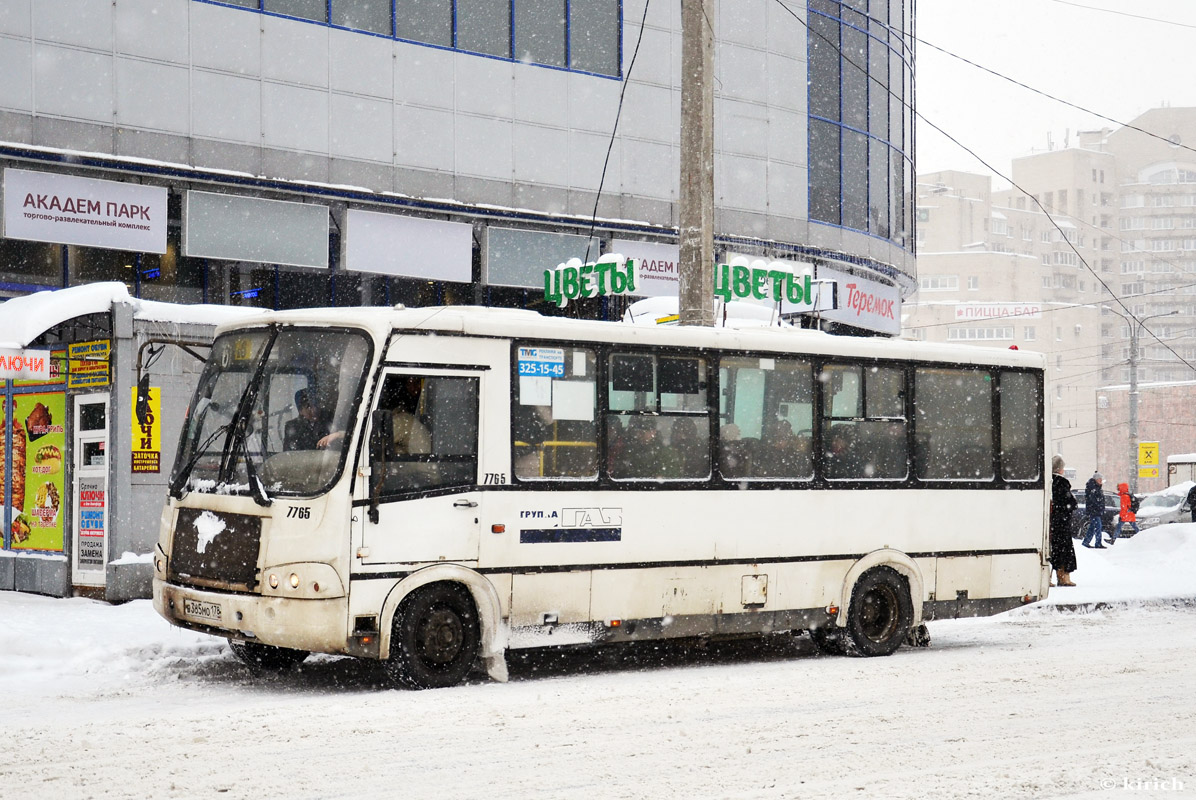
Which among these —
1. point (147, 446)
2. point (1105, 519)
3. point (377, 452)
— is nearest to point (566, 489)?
point (377, 452)

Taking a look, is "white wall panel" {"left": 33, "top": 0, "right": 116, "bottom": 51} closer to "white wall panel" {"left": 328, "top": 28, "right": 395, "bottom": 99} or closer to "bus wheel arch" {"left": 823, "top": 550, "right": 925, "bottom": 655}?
"white wall panel" {"left": 328, "top": 28, "right": 395, "bottom": 99}

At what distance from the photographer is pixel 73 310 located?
15109 millimetres

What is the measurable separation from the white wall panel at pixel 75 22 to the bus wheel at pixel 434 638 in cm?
1144

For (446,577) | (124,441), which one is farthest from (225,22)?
(446,577)

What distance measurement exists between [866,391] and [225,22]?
37.7 feet

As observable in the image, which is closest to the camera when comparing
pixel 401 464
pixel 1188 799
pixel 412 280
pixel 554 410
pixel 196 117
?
pixel 1188 799

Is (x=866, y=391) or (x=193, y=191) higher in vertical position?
(x=193, y=191)

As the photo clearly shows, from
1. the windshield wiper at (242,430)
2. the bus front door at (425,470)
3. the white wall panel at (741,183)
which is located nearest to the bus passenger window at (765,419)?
the bus front door at (425,470)

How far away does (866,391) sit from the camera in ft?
43.6

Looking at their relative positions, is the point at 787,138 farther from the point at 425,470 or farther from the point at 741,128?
the point at 425,470

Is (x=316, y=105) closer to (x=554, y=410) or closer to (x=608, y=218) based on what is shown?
(x=608, y=218)

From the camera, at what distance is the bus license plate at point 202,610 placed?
416 inches

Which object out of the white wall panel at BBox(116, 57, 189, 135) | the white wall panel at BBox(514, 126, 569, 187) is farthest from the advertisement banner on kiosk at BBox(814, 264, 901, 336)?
the white wall panel at BBox(116, 57, 189, 135)

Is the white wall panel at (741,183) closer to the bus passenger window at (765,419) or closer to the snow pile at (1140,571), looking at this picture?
the snow pile at (1140,571)
